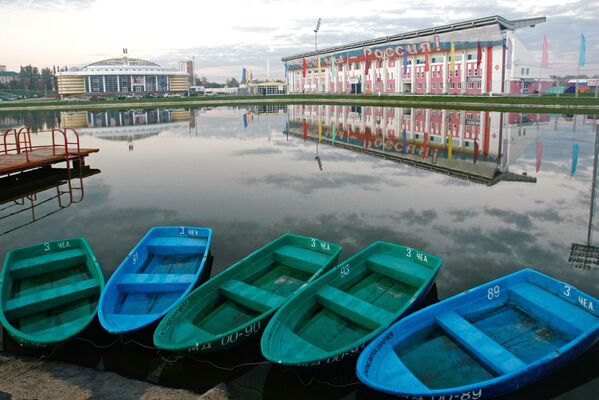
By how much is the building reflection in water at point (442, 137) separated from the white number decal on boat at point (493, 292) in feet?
43.1

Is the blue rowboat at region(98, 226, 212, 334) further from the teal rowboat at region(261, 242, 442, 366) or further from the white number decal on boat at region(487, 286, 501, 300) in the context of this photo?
the white number decal on boat at region(487, 286, 501, 300)

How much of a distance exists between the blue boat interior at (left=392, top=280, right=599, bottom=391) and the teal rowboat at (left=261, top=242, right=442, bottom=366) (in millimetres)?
724

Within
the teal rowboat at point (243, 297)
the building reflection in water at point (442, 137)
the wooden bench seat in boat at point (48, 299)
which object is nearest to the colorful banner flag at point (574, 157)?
the building reflection in water at point (442, 137)

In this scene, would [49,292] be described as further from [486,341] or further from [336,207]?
[336,207]

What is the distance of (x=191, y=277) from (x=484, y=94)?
8246cm

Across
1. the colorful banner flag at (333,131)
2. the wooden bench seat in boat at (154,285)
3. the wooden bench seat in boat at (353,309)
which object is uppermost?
the colorful banner flag at (333,131)

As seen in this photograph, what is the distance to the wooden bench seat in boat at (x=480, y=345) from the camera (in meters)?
7.27

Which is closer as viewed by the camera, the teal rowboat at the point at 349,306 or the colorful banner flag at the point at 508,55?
the teal rowboat at the point at 349,306

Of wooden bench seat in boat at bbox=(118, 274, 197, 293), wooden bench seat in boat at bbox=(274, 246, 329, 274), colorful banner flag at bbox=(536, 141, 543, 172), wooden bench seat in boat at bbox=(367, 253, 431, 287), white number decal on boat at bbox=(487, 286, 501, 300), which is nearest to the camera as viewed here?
white number decal on boat at bbox=(487, 286, 501, 300)

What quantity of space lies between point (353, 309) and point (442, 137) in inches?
1216

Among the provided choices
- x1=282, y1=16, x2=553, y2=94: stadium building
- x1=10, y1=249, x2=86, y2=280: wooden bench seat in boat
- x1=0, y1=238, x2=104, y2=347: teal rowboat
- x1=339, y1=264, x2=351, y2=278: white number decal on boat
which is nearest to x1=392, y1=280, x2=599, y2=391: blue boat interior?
x1=339, y1=264, x2=351, y2=278: white number decal on boat

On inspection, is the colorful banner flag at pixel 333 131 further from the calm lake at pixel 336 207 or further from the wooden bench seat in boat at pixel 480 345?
the wooden bench seat in boat at pixel 480 345

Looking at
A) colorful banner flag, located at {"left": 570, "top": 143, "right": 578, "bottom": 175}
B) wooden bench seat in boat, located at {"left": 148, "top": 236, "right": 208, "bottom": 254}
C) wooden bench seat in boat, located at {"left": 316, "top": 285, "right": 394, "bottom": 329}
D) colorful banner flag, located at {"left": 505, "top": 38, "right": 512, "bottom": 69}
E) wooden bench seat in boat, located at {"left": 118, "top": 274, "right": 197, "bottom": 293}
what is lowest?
wooden bench seat in boat, located at {"left": 316, "top": 285, "right": 394, "bottom": 329}

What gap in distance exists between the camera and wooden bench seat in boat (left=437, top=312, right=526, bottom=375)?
727 centimetres
